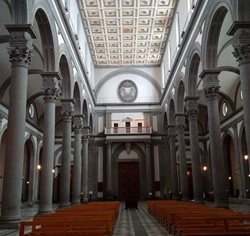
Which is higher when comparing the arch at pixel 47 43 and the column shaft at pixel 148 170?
the arch at pixel 47 43

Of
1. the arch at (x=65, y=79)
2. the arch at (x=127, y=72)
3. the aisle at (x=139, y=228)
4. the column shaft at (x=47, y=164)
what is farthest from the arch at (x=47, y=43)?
the arch at (x=127, y=72)

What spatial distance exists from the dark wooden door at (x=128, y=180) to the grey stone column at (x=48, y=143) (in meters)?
18.5

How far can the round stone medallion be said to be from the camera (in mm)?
34094

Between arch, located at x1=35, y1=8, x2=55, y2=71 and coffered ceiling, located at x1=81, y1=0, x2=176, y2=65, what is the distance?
947 centimetres

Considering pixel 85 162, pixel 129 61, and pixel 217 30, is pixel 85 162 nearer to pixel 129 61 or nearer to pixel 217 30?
pixel 129 61

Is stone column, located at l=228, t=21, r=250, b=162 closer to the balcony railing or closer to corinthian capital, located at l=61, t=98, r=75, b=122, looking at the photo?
corinthian capital, located at l=61, t=98, r=75, b=122

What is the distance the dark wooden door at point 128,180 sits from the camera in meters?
32.3

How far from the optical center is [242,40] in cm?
1127

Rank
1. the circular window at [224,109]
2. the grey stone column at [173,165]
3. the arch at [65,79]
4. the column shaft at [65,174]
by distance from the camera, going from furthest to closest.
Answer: the circular window at [224,109] → the grey stone column at [173,165] → the arch at [65,79] → the column shaft at [65,174]

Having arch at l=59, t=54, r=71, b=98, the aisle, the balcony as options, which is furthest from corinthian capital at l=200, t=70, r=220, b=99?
the balcony

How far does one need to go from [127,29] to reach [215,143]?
1524 cm

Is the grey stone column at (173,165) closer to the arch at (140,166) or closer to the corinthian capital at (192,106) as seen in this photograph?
the arch at (140,166)

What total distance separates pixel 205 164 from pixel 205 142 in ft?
7.59

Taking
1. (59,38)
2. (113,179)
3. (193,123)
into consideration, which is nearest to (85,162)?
(113,179)
